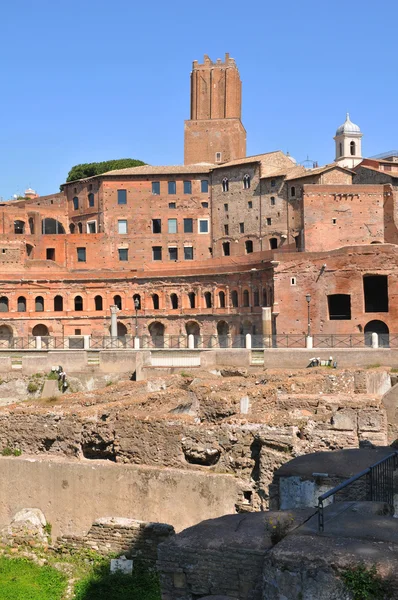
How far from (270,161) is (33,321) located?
22.2 meters

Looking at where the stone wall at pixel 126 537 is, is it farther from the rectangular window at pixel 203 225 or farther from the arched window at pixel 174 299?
the rectangular window at pixel 203 225

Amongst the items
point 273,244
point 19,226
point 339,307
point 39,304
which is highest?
point 19,226

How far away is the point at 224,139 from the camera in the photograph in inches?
2461

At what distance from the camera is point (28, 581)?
957 centimetres

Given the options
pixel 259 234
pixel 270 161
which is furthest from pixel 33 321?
pixel 270 161

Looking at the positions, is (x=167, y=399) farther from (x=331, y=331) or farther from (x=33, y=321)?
(x=33, y=321)

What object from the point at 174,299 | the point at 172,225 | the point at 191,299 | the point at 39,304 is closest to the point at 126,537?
the point at 191,299

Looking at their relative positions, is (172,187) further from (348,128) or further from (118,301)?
(348,128)

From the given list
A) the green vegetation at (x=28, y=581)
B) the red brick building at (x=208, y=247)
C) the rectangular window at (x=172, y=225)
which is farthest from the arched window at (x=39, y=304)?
the green vegetation at (x=28, y=581)

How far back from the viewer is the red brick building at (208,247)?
40406 millimetres

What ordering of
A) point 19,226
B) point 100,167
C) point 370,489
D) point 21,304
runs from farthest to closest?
1. point 100,167
2. point 19,226
3. point 21,304
4. point 370,489

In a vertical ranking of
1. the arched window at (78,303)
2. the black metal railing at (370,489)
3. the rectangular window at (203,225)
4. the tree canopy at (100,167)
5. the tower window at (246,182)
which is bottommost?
the black metal railing at (370,489)

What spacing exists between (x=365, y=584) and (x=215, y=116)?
61.0 metres

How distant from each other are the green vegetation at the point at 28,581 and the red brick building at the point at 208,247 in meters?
30.6
